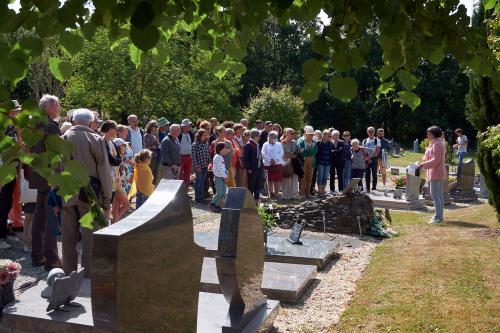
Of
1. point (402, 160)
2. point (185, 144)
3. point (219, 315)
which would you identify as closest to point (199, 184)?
point (185, 144)

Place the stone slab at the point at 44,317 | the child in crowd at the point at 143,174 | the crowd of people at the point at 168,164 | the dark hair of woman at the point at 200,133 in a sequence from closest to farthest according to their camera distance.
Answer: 1. the stone slab at the point at 44,317
2. the crowd of people at the point at 168,164
3. the child in crowd at the point at 143,174
4. the dark hair of woman at the point at 200,133

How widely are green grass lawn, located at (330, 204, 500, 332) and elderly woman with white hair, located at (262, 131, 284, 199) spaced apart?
4.90 metres

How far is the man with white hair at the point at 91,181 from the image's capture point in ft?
21.4

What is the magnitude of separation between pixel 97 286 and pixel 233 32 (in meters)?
1.98

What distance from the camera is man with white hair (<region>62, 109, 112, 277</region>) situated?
6512 mm

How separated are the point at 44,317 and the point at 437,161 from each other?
29.0ft

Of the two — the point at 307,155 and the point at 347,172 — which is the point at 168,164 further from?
the point at 347,172

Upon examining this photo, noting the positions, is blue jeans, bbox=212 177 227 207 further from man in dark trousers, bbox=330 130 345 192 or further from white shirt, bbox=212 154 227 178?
man in dark trousers, bbox=330 130 345 192

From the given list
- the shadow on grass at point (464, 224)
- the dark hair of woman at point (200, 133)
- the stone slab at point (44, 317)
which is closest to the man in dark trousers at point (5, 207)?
the stone slab at point (44, 317)

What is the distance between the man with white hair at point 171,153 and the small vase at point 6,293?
7.47 metres

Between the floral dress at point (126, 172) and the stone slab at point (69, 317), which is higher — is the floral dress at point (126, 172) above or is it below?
above

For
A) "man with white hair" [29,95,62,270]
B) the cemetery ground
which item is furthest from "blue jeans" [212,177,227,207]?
"man with white hair" [29,95,62,270]

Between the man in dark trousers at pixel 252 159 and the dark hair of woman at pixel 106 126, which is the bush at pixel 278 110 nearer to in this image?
the man in dark trousers at pixel 252 159

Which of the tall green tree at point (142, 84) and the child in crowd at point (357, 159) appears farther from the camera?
the tall green tree at point (142, 84)
